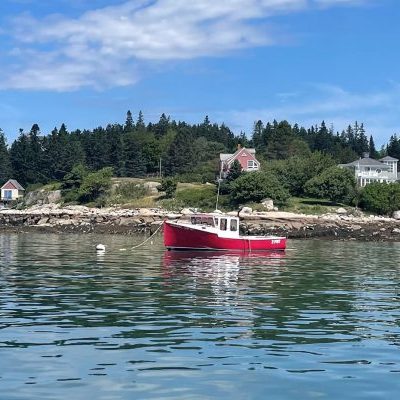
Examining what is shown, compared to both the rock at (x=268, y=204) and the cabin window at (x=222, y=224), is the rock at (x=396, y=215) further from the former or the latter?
the cabin window at (x=222, y=224)

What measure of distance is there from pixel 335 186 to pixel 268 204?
33.7 feet

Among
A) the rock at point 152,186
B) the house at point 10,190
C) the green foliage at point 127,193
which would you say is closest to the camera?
the green foliage at point 127,193

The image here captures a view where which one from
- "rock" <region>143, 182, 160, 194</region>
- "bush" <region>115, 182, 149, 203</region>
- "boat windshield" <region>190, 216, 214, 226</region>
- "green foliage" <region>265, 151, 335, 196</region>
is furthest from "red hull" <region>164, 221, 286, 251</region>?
"rock" <region>143, 182, 160, 194</region>

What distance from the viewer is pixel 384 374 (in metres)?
13.1

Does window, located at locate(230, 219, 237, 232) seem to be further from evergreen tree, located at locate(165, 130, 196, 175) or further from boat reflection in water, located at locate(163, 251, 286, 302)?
evergreen tree, located at locate(165, 130, 196, 175)

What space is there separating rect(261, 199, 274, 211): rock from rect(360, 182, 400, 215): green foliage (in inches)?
486

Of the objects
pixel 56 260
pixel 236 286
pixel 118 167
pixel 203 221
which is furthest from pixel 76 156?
pixel 236 286

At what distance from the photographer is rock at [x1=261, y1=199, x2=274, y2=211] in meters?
84.3

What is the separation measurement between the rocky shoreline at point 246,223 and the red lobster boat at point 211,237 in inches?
836

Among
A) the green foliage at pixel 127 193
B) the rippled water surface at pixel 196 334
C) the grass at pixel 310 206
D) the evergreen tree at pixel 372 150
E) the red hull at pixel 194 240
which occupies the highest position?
the evergreen tree at pixel 372 150

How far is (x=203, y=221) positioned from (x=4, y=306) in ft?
94.3

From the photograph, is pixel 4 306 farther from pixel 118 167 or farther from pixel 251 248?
pixel 118 167

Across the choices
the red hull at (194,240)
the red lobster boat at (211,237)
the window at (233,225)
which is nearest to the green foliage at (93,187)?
the red lobster boat at (211,237)

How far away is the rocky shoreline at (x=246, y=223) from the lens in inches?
2852
